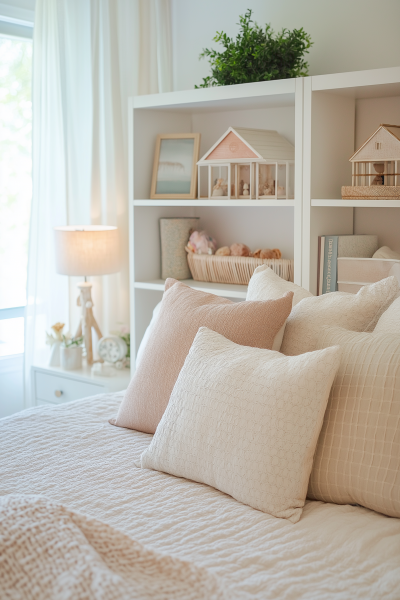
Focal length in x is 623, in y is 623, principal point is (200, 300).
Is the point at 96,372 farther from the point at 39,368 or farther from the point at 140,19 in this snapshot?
the point at 140,19

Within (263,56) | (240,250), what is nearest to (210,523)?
(240,250)

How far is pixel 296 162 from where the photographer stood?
6.91 ft

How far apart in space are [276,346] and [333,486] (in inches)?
15.3

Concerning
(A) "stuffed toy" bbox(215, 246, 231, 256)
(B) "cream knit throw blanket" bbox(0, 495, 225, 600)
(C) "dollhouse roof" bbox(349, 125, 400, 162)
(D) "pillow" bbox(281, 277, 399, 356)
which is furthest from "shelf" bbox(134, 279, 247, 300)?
(B) "cream knit throw blanket" bbox(0, 495, 225, 600)

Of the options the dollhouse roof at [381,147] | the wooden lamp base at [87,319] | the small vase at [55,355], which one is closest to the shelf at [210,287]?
the wooden lamp base at [87,319]

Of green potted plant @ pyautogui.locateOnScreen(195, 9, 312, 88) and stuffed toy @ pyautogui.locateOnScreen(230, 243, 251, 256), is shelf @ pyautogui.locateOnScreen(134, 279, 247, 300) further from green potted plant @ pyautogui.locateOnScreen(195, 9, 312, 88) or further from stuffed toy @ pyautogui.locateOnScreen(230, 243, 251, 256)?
→ green potted plant @ pyautogui.locateOnScreen(195, 9, 312, 88)

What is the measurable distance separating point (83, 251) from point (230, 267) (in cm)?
63

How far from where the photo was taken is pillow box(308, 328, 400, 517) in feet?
3.84

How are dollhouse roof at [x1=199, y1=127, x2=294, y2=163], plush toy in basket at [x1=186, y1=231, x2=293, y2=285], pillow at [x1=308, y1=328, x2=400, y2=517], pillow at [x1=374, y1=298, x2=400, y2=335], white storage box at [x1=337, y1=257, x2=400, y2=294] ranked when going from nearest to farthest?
pillow at [x1=308, y1=328, x2=400, y2=517] < pillow at [x1=374, y1=298, x2=400, y2=335] < white storage box at [x1=337, y1=257, x2=400, y2=294] < dollhouse roof at [x1=199, y1=127, x2=294, y2=163] < plush toy in basket at [x1=186, y1=231, x2=293, y2=285]

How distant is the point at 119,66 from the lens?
Answer: 2.87 m

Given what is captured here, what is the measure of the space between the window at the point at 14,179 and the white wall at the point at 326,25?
0.79 meters

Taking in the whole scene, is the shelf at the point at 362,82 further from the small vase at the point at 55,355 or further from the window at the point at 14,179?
the small vase at the point at 55,355

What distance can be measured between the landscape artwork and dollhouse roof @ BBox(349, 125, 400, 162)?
2.61 ft

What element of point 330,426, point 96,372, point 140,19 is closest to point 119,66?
point 140,19
